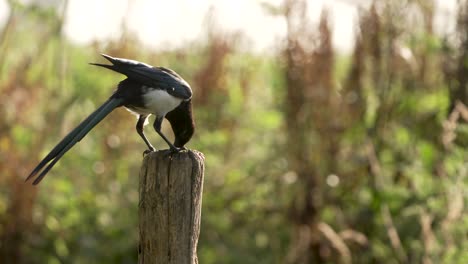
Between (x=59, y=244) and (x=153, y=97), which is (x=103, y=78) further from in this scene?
(x=153, y=97)

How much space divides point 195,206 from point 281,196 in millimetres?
3708

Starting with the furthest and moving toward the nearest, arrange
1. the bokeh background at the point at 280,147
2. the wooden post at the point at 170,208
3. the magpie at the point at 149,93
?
the bokeh background at the point at 280,147 < the magpie at the point at 149,93 < the wooden post at the point at 170,208

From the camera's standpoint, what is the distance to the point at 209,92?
26.2ft

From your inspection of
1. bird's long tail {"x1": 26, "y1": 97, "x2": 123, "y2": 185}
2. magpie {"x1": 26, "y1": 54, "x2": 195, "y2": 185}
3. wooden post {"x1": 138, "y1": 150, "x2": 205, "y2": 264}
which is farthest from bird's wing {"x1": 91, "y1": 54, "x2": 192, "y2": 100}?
wooden post {"x1": 138, "y1": 150, "x2": 205, "y2": 264}

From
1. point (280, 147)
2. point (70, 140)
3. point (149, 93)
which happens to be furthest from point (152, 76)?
point (280, 147)

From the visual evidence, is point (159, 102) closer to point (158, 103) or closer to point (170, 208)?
point (158, 103)

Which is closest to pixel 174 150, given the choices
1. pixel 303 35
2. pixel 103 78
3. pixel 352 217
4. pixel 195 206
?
pixel 195 206

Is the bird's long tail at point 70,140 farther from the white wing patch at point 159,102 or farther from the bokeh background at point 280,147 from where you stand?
the bokeh background at point 280,147

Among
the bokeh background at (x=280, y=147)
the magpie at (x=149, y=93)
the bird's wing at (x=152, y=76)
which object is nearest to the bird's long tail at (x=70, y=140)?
the magpie at (x=149, y=93)

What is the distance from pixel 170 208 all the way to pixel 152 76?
83 centimetres

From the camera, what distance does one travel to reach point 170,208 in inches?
148

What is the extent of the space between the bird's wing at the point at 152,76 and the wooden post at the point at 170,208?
584 millimetres

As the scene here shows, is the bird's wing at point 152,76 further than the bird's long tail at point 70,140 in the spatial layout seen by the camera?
Yes

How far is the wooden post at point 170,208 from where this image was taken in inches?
148
